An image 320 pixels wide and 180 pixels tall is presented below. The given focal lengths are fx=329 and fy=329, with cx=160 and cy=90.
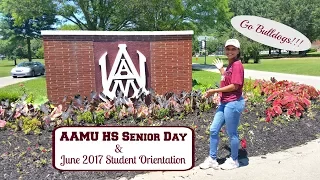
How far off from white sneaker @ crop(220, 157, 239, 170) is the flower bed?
34 centimetres

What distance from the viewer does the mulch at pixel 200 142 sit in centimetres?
389

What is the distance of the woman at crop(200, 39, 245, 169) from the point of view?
12.4 ft

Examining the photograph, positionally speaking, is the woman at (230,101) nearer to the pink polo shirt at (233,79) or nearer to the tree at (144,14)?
the pink polo shirt at (233,79)

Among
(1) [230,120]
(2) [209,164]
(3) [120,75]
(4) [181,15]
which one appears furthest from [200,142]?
(4) [181,15]

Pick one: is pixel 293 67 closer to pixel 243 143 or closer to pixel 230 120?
pixel 243 143

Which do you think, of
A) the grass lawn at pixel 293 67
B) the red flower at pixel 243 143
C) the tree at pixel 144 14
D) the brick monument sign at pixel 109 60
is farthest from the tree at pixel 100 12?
the red flower at pixel 243 143

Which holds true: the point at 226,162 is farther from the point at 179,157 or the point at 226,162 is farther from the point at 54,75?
the point at 54,75

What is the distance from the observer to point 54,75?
280 inches

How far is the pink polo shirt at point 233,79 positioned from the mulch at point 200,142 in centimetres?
97

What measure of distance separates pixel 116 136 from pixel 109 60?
18.3 feet

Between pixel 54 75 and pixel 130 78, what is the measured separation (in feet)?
5.38

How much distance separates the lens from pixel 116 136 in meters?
1.89

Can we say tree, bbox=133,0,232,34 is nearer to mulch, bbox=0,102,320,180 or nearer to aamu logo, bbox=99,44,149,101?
aamu logo, bbox=99,44,149,101

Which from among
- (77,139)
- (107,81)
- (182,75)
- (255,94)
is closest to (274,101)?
(255,94)
